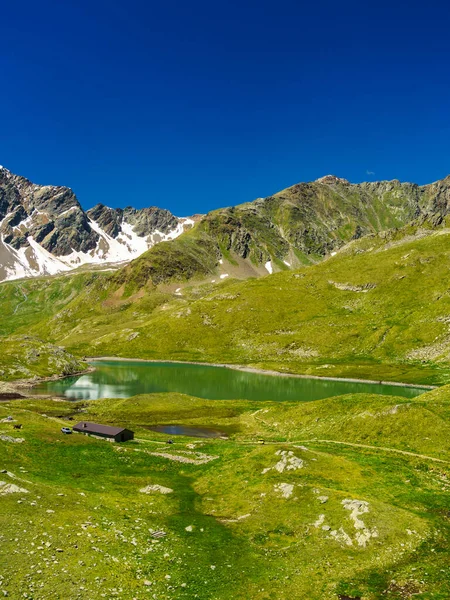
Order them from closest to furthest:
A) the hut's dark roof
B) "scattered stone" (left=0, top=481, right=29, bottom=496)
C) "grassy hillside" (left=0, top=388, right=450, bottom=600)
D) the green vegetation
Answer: "grassy hillside" (left=0, top=388, right=450, bottom=600) < "scattered stone" (left=0, top=481, right=29, bottom=496) < the hut's dark roof < the green vegetation

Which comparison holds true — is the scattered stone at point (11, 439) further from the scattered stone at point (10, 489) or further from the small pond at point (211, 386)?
the small pond at point (211, 386)

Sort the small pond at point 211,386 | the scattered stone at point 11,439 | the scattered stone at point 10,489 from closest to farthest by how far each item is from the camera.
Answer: the scattered stone at point 10,489 → the scattered stone at point 11,439 → the small pond at point 211,386

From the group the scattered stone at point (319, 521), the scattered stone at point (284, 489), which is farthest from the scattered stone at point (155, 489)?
the scattered stone at point (319, 521)

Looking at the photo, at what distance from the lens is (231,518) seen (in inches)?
1391

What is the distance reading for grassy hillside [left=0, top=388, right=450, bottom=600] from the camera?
23.5 meters

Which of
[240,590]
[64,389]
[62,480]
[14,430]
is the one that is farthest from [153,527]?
[64,389]

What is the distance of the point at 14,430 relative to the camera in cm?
6056

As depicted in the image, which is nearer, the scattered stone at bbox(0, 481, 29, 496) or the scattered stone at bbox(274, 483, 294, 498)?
the scattered stone at bbox(0, 481, 29, 496)

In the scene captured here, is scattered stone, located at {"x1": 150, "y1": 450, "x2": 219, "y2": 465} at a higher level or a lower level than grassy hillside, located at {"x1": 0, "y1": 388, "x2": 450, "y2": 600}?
lower

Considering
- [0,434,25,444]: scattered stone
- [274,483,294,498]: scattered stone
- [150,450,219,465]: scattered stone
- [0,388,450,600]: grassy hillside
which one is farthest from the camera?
[150,450,219,465]: scattered stone

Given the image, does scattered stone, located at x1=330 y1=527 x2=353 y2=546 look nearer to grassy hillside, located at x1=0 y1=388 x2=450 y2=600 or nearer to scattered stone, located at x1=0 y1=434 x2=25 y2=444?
grassy hillside, located at x1=0 y1=388 x2=450 y2=600

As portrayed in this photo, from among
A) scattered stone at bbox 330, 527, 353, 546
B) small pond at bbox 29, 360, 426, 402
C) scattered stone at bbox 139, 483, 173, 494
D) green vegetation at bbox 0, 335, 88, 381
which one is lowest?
small pond at bbox 29, 360, 426, 402

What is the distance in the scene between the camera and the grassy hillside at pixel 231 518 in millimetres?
23516

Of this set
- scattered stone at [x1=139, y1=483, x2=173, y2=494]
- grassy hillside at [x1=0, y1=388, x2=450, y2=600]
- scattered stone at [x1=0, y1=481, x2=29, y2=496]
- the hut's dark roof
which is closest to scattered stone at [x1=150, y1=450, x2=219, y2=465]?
grassy hillside at [x1=0, y1=388, x2=450, y2=600]
